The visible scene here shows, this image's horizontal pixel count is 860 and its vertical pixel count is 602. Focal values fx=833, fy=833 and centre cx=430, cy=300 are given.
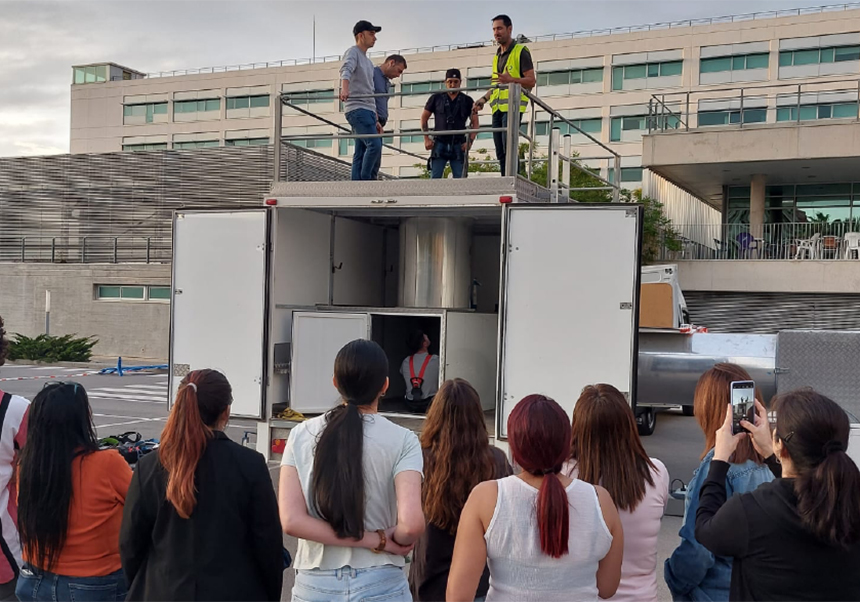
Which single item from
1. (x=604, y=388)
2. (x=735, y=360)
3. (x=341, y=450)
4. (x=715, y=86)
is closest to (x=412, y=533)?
(x=341, y=450)

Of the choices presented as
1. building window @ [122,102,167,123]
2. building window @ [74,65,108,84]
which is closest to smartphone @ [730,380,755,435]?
building window @ [122,102,167,123]

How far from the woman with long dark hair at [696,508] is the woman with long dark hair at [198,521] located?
5.19 ft

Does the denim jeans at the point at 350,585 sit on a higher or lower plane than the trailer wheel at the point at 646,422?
higher

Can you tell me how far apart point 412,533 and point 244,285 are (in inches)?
202

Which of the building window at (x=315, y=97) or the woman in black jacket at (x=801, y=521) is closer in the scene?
the woman in black jacket at (x=801, y=521)

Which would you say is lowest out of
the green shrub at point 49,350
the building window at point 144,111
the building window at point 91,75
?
the green shrub at point 49,350

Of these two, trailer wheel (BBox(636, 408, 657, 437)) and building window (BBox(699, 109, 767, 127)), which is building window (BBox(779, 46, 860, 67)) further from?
trailer wheel (BBox(636, 408, 657, 437))

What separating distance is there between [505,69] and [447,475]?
20.3 ft

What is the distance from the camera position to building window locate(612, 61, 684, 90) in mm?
49969

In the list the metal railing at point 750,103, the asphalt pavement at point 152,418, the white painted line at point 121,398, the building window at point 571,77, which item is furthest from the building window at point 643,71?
the white painted line at point 121,398

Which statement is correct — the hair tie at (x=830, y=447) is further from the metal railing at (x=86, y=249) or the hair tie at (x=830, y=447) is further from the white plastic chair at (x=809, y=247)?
the metal railing at (x=86, y=249)

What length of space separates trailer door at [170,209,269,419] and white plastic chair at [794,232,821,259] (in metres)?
24.5

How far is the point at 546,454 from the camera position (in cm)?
272

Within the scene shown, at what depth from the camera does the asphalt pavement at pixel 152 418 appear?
8.10m
